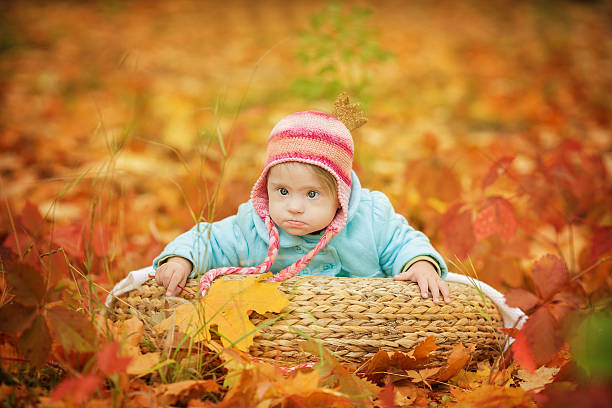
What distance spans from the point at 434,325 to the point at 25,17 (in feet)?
27.4

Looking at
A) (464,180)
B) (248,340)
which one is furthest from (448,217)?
(464,180)

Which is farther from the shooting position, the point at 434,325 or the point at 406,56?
the point at 406,56

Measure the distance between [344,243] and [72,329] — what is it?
961 millimetres

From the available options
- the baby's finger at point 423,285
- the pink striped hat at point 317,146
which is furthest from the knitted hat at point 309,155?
the baby's finger at point 423,285

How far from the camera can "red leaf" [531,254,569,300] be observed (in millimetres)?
1711

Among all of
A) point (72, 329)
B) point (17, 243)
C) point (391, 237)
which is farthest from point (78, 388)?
point (391, 237)

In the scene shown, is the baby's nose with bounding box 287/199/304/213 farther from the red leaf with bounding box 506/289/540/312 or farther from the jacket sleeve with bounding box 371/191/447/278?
the red leaf with bounding box 506/289/540/312

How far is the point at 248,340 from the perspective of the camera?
4.75ft

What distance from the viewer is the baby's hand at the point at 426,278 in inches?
64.1

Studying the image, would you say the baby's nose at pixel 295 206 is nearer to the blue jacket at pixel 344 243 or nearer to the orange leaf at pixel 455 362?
the blue jacket at pixel 344 243

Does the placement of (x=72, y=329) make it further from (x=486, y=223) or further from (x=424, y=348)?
(x=486, y=223)

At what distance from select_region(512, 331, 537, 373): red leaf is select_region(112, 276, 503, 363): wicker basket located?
0.19 metres

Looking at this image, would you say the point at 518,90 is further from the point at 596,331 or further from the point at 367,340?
the point at 596,331

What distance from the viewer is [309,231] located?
1738 mm
